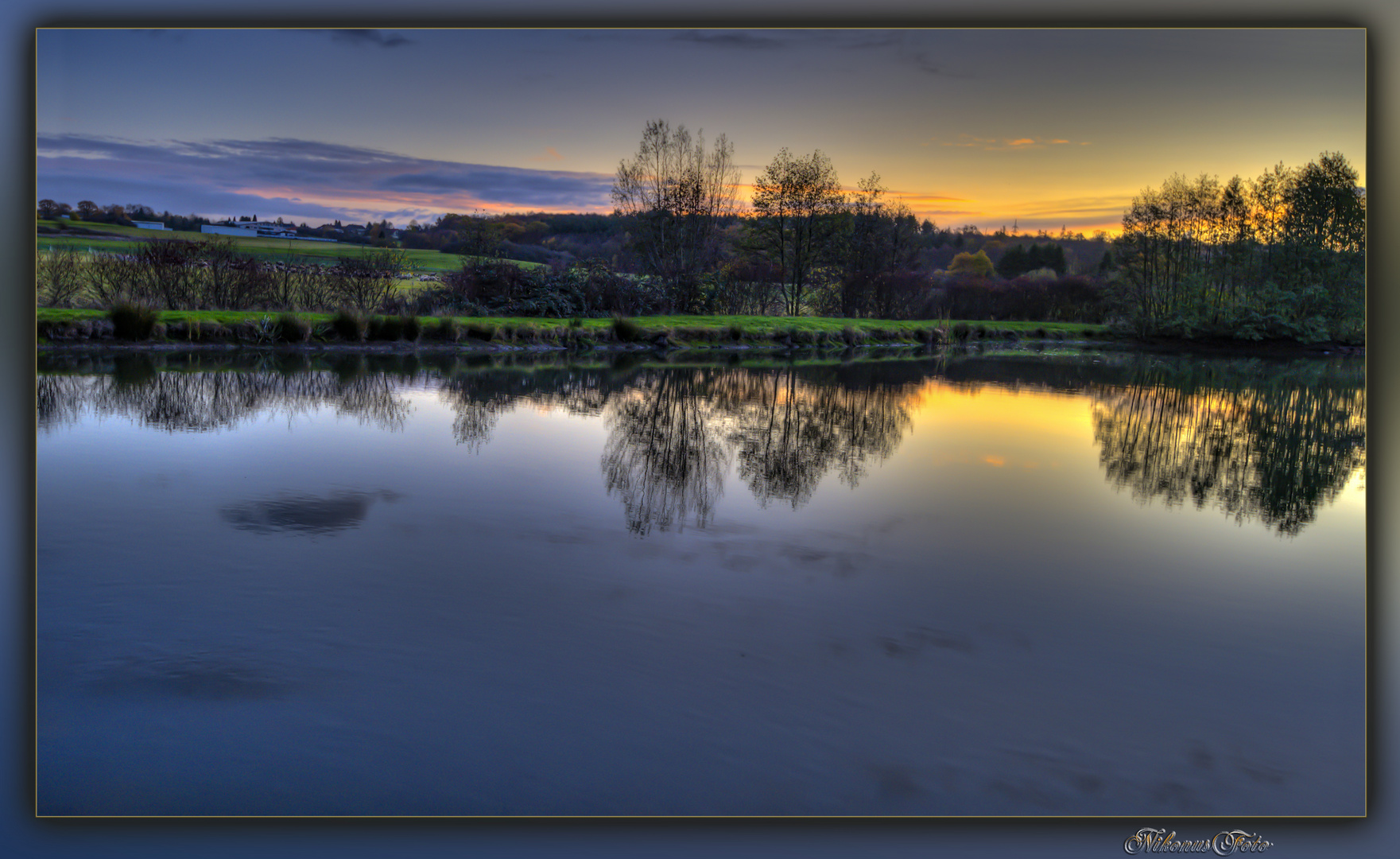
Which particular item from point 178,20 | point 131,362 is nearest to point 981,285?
point 131,362

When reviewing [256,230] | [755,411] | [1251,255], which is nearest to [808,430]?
[755,411]

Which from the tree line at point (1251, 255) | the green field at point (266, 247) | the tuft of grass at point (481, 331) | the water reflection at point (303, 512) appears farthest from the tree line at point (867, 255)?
the water reflection at point (303, 512)

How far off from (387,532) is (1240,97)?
4707mm

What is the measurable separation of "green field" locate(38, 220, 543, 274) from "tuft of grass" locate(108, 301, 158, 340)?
1.53 metres

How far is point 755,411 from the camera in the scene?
27.1ft

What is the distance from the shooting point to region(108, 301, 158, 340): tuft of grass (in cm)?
993

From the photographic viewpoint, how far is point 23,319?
303 centimetres

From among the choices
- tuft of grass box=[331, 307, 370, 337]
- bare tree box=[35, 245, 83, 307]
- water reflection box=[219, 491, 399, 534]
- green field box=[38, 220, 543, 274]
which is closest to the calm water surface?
water reflection box=[219, 491, 399, 534]

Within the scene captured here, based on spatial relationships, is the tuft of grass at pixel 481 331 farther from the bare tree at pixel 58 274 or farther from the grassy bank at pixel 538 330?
the bare tree at pixel 58 274

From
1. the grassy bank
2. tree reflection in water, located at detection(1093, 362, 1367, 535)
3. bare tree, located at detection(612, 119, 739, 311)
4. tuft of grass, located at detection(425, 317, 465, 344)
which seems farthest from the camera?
tuft of grass, located at detection(425, 317, 465, 344)

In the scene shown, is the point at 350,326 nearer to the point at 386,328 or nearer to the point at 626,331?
the point at 386,328

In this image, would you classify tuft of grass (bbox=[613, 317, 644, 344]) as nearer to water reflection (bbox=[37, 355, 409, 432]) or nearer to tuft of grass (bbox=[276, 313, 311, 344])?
tuft of grass (bbox=[276, 313, 311, 344])

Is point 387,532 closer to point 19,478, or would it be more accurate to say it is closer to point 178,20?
point 19,478

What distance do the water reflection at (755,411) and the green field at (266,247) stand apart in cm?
120
